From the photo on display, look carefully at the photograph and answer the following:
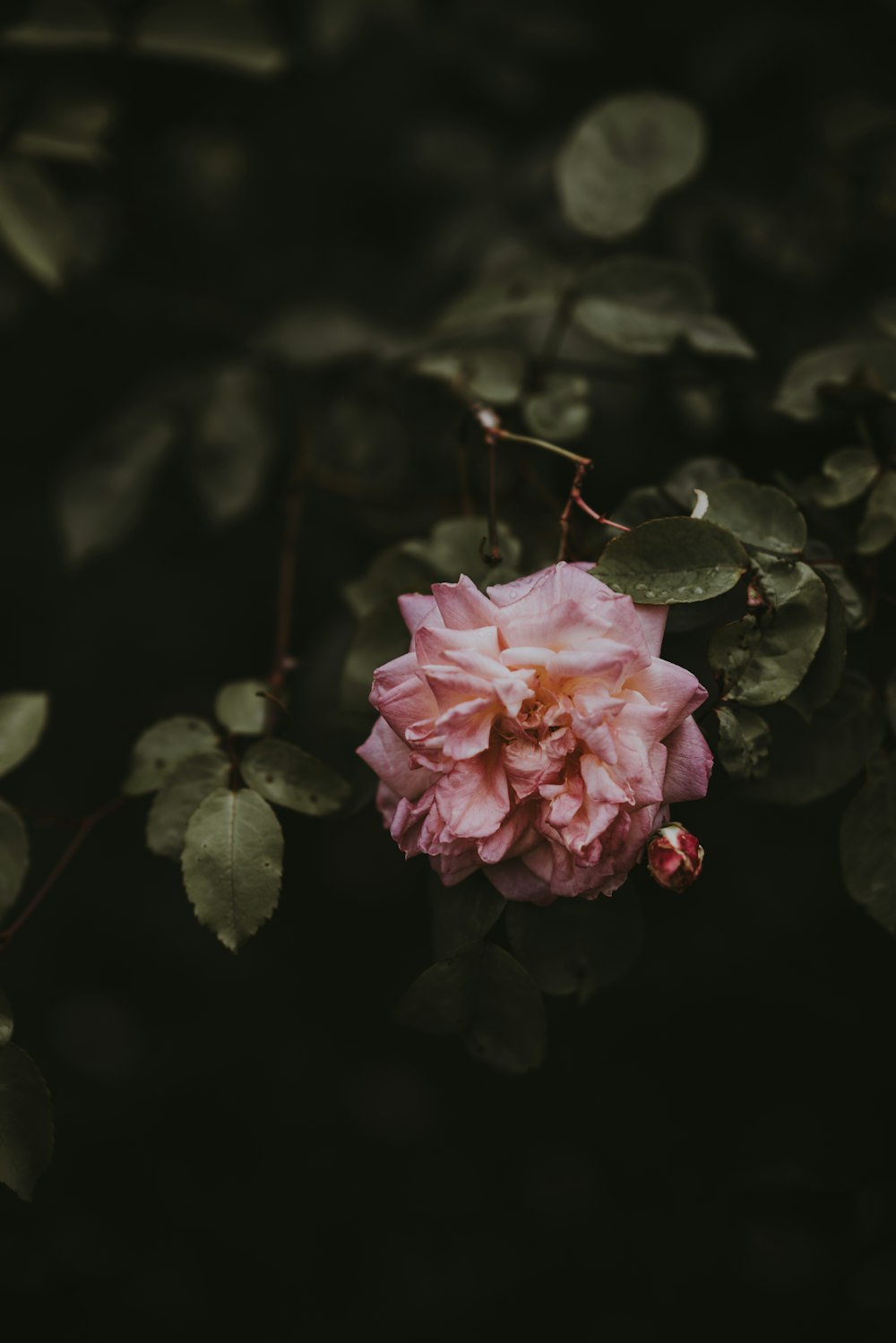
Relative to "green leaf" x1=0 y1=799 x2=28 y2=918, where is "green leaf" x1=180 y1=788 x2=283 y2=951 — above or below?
above

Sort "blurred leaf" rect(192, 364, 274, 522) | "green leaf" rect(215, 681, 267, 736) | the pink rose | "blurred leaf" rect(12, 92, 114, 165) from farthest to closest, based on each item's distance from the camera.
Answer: "blurred leaf" rect(192, 364, 274, 522) < "blurred leaf" rect(12, 92, 114, 165) < "green leaf" rect(215, 681, 267, 736) < the pink rose

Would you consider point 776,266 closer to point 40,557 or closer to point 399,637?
point 399,637

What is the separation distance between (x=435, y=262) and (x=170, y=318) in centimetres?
36

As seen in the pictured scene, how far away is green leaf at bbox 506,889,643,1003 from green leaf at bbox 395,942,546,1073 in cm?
2

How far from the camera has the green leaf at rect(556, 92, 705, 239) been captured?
99 centimetres

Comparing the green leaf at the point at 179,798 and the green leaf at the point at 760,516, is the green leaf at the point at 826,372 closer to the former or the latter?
the green leaf at the point at 760,516

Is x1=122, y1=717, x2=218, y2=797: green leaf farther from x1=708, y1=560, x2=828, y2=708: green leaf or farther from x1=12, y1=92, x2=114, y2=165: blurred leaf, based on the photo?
x1=12, y1=92, x2=114, y2=165: blurred leaf

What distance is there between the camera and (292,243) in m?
1.47

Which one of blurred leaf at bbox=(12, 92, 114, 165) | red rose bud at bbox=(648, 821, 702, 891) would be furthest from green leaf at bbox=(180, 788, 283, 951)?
blurred leaf at bbox=(12, 92, 114, 165)

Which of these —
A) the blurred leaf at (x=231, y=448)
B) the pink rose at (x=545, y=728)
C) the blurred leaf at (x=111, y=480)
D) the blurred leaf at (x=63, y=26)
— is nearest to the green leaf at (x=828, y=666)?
the pink rose at (x=545, y=728)

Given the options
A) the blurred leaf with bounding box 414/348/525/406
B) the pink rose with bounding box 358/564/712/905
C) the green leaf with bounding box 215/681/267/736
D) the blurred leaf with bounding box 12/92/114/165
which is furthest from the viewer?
the blurred leaf with bounding box 12/92/114/165

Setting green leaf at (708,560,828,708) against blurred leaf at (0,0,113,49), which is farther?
blurred leaf at (0,0,113,49)

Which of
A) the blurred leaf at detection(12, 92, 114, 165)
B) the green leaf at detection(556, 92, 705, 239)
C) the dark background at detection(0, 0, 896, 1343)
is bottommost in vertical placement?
the dark background at detection(0, 0, 896, 1343)

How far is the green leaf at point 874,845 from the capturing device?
2.40 ft
